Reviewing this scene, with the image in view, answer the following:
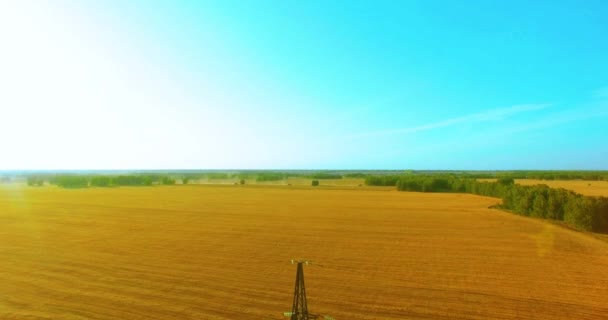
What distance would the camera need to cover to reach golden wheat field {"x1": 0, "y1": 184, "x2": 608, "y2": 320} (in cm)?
1229

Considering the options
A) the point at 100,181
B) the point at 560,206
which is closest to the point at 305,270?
the point at 560,206

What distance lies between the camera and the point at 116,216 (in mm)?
36250

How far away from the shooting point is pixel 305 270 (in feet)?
56.0

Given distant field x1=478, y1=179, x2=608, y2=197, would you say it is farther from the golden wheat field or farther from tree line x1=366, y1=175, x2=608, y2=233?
the golden wheat field

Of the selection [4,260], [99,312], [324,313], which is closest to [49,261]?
[4,260]

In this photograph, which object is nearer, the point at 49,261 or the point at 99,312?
the point at 99,312

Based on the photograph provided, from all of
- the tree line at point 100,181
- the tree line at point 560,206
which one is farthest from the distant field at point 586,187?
the tree line at point 100,181

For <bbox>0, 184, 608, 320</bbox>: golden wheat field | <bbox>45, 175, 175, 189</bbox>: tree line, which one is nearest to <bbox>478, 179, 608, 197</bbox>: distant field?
<bbox>0, 184, 608, 320</bbox>: golden wheat field

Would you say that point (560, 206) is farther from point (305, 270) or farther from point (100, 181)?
point (100, 181)

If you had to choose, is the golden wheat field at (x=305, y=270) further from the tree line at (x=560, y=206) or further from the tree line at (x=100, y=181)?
the tree line at (x=100, y=181)

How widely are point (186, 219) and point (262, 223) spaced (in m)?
7.81

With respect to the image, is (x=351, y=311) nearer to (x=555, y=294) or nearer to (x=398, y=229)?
(x=555, y=294)

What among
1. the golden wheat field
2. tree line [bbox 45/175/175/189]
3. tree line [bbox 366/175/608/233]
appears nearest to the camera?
the golden wheat field

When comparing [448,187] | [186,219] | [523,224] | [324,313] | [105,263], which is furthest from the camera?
[448,187]
